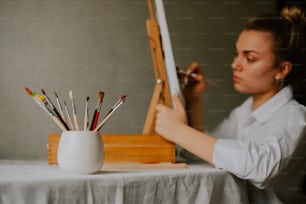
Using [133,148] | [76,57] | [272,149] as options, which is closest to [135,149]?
[133,148]

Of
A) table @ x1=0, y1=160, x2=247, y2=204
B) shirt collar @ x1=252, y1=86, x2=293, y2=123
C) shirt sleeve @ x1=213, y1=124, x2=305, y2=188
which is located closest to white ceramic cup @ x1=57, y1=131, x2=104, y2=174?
table @ x1=0, y1=160, x2=247, y2=204

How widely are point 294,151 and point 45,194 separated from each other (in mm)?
476

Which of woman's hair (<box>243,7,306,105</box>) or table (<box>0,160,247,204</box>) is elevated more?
woman's hair (<box>243,7,306,105</box>)

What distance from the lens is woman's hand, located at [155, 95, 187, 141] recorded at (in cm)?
84

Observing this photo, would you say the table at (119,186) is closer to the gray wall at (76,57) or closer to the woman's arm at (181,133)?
the woman's arm at (181,133)

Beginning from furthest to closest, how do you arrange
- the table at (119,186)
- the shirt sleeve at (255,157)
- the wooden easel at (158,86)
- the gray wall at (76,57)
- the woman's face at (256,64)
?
the gray wall at (76,57)
the woman's face at (256,64)
the wooden easel at (158,86)
the shirt sleeve at (255,157)
the table at (119,186)

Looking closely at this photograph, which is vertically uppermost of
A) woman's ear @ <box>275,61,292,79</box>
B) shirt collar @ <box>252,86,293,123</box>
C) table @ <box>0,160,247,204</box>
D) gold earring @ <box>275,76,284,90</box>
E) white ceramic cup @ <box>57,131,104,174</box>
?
woman's ear @ <box>275,61,292,79</box>

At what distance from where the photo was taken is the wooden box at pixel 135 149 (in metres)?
0.82

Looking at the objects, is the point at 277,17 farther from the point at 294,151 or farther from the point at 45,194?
the point at 45,194

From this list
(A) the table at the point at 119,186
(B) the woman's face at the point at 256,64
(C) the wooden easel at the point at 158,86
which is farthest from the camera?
(B) the woman's face at the point at 256,64

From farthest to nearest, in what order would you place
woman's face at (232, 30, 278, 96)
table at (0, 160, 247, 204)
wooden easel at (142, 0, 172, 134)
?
woman's face at (232, 30, 278, 96) → wooden easel at (142, 0, 172, 134) → table at (0, 160, 247, 204)

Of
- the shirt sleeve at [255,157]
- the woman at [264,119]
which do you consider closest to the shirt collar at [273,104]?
the woman at [264,119]

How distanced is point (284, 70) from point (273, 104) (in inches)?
4.2

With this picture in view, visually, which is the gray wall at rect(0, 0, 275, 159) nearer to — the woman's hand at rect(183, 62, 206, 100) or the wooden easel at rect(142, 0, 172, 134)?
the woman's hand at rect(183, 62, 206, 100)
